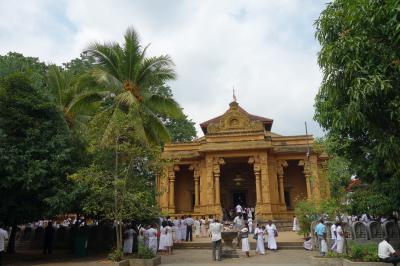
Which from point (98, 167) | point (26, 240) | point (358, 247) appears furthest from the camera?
point (26, 240)

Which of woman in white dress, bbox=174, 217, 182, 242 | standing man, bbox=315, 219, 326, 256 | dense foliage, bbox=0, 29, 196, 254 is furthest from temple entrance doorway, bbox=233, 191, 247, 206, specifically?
dense foliage, bbox=0, 29, 196, 254

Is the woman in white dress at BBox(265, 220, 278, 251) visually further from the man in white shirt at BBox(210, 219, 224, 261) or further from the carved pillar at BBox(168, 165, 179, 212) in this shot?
the carved pillar at BBox(168, 165, 179, 212)

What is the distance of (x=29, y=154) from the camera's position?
14.2 metres

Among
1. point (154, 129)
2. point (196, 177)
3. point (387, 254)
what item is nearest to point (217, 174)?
point (196, 177)

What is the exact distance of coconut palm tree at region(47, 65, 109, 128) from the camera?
18734 millimetres

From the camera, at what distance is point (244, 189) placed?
101 feet

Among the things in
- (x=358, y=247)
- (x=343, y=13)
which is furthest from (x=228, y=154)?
Answer: (x=343, y=13)

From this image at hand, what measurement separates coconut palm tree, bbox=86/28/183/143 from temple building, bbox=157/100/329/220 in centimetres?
712

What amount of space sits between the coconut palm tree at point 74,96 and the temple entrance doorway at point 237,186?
1313cm

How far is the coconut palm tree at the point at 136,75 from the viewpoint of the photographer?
18.5m

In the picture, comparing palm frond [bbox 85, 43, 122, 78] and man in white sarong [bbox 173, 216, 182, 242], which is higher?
palm frond [bbox 85, 43, 122, 78]

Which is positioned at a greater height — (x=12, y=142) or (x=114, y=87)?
(x=114, y=87)

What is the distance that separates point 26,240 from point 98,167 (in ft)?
44.7

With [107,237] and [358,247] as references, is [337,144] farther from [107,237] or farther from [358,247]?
[107,237]
